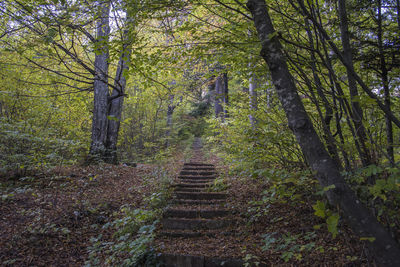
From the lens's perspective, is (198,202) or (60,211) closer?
(60,211)

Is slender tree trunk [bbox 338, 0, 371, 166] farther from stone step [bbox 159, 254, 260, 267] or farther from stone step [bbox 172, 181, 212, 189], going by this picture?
stone step [bbox 172, 181, 212, 189]

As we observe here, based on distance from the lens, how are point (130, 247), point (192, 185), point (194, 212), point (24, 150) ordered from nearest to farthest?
point (130, 247), point (194, 212), point (24, 150), point (192, 185)

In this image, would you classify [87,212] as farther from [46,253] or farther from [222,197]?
[222,197]

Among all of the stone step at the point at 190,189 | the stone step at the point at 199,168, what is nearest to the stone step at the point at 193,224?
the stone step at the point at 190,189

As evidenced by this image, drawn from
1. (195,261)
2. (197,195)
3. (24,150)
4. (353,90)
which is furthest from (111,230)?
(353,90)

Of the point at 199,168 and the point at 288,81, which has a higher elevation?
the point at 288,81

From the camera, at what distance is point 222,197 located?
6199 mm

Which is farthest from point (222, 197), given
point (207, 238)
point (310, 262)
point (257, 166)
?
point (310, 262)

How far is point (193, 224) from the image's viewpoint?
488 cm

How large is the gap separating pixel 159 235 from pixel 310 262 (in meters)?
2.66

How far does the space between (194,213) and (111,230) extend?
177 cm

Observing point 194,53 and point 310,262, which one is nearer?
point 310,262

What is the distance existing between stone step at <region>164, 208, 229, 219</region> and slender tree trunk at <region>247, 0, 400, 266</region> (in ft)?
11.1

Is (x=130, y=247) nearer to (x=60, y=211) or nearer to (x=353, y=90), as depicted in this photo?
(x=60, y=211)
